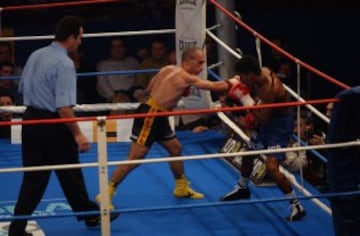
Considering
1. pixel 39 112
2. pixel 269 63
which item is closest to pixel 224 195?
pixel 39 112

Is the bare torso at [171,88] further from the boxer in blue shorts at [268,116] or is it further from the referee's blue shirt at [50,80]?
the referee's blue shirt at [50,80]

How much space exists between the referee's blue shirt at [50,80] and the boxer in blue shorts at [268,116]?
957 mm

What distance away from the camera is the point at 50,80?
11.7 feet

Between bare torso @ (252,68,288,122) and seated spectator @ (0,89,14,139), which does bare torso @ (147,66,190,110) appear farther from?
seated spectator @ (0,89,14,139)

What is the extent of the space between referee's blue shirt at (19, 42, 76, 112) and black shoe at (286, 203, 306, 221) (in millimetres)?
1385

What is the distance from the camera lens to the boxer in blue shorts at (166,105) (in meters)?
4.23

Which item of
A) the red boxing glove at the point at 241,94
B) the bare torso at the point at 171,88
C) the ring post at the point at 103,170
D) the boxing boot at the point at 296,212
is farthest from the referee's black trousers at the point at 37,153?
the boxing boot at the point at 296,212

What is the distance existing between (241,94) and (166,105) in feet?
1.66

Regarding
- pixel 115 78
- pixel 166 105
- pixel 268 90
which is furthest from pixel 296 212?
pixel 115 78

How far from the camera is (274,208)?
4371 millimetres

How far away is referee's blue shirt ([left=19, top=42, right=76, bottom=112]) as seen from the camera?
11.6 feet

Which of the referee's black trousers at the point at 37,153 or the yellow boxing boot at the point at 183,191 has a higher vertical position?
the referee's black trousers at the point at 37,153

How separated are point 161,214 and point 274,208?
0.66 meters

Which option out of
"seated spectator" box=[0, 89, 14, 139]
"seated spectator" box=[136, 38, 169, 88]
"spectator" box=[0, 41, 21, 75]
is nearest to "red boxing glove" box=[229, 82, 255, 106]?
"seated spectator" box=[0, 89, 14, 139]
